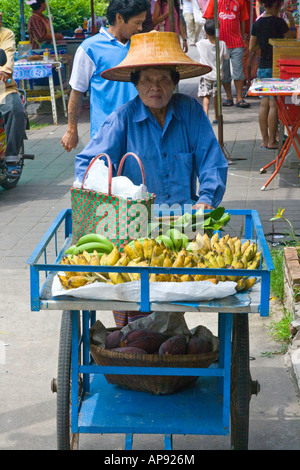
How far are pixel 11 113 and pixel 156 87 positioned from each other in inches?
185

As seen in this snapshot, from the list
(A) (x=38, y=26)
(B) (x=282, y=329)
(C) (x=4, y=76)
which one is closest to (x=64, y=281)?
(B) (x=282, y=329)

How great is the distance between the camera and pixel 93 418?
294 cm

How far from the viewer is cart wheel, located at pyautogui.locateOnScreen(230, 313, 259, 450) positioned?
294 cm

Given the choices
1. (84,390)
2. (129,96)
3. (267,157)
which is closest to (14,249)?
(129,96)

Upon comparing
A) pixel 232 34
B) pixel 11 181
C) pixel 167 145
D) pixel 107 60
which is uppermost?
pixel 107 60

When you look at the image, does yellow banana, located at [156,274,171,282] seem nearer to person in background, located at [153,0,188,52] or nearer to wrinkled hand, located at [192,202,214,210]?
wrinkled hand, located at [192,202,214,210]

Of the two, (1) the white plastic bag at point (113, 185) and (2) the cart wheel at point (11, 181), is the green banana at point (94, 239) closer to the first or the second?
(1) the white plastic bag at point (113, 185)

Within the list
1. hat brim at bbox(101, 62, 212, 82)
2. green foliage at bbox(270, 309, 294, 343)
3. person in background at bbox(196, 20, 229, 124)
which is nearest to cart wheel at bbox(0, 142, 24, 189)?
person in background at bbox(196, 20, 229, 124)

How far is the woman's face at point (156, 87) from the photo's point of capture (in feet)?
12.3

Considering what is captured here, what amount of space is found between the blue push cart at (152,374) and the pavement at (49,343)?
35 cm

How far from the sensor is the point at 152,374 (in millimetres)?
2834

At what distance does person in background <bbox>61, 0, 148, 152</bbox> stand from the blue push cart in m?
1.95

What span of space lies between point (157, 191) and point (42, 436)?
Result: 1397 mm

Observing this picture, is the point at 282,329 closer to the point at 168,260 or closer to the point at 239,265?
the point at 239,265
